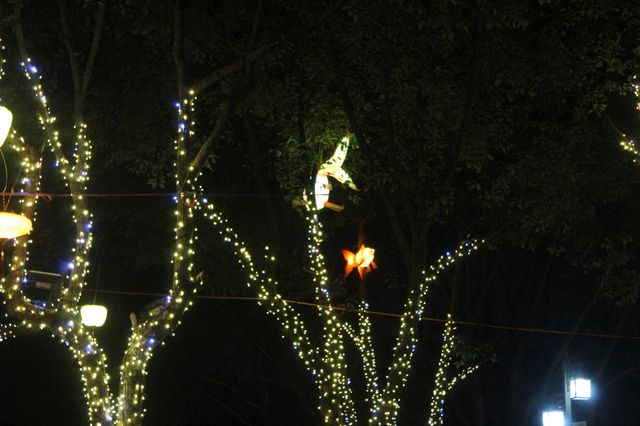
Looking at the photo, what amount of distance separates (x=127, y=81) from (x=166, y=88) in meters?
0.49

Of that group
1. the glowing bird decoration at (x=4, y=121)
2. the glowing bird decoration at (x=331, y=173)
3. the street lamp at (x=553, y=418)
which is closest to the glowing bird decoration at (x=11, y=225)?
the glowing bird decoration at (x=4, y=121)

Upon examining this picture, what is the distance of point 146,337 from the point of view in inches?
296

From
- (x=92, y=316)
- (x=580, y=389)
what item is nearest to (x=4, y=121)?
(x=92, y=316)

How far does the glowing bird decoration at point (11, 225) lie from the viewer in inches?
279

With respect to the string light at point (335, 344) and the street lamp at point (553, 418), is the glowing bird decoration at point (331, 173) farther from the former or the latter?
the street lamp at point (553, 418)

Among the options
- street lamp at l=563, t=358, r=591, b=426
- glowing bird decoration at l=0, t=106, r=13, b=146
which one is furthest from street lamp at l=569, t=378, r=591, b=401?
glowing bird decoration at l=0, t=106, r=13, b=146

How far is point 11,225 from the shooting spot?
23.4 feet

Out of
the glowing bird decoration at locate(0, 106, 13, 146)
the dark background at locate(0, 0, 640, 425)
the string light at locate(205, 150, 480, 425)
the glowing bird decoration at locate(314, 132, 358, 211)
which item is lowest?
the string light at locate(205, 150, 480, 425)

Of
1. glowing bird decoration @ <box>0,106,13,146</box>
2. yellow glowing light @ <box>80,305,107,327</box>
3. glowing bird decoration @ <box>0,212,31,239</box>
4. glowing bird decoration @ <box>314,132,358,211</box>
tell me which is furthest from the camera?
yellow glowing light @ <box>80,305,107,327</box>

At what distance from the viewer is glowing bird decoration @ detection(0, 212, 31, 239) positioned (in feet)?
23.3

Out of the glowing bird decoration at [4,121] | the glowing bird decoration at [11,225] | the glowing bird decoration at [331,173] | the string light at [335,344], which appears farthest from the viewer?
the glowing bird decoration at [331,173]

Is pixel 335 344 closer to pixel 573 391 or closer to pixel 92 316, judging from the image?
pixel 92 316

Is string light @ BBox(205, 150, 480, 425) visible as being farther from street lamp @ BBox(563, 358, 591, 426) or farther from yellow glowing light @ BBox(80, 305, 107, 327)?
street lamp @ BBox(563, 358, 591, 426)

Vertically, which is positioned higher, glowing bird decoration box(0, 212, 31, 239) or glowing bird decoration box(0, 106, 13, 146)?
glowing bird decoration box(0, 106, 13, 146)
